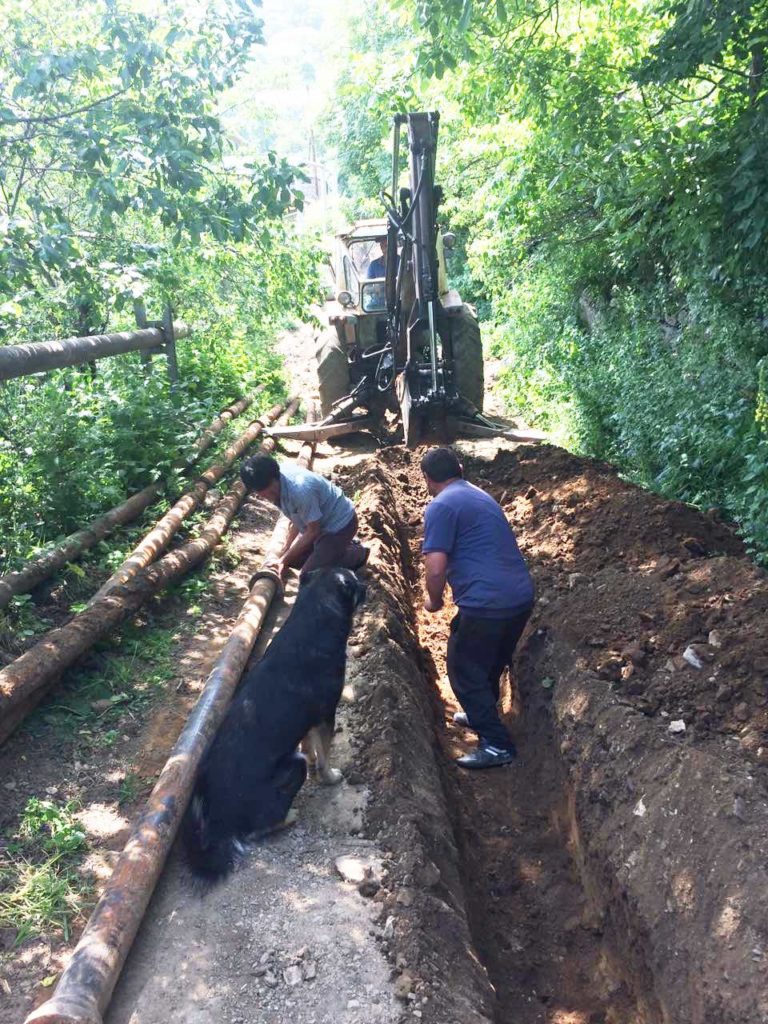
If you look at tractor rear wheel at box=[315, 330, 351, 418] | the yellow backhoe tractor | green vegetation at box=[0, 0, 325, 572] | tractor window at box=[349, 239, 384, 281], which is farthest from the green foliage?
tractor window at box=[349, 239, 384, 281]

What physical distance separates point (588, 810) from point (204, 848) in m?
1.92

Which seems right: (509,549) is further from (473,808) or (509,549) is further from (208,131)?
(208,131)

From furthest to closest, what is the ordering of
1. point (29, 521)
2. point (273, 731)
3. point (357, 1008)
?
point (29, 521), point (273, 731), point (357, 1008)

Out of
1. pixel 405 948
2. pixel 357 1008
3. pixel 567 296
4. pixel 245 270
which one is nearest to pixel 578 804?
pixel 405 948

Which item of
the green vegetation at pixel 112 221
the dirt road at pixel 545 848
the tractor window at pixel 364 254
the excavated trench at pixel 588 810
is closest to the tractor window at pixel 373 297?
the tractor window at pixel 364 254

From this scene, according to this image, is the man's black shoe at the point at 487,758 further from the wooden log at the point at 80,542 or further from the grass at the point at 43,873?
the wooden log at the point at 80,542

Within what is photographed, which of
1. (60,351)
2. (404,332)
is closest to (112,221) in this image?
(60,351)

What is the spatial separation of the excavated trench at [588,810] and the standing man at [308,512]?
1.93 ft

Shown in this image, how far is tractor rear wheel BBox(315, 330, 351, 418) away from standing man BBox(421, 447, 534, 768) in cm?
653

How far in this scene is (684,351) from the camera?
8.12 meters

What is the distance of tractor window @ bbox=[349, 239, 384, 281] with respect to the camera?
38.5 feet

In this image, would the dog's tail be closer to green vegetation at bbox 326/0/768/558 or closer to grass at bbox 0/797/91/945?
grass at bbox 0/797/91/945

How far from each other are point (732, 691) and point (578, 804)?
3.25 feet

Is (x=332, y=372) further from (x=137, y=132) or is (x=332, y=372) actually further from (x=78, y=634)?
(x=78, y=634)
